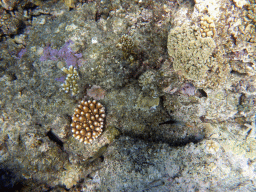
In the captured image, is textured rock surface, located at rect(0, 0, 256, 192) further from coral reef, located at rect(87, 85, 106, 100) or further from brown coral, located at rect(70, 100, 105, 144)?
brown coral, located at rect(70, 100, 105, 144)

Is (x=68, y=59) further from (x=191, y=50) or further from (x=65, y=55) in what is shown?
(x=191, y=50)

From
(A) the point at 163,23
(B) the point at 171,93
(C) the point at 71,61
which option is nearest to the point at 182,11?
(A) the point at 163,23

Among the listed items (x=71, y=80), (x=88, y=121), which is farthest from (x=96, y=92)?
(x=88, y=121)

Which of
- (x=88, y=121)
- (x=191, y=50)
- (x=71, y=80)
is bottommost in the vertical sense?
(x=88, y=121)

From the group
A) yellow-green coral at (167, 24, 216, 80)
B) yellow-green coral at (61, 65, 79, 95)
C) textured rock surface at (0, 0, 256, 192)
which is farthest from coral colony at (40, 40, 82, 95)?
yellow-green coral at (167, 24, 216, 80)

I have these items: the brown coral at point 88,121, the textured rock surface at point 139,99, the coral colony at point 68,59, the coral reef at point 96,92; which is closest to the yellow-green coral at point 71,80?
the coral colony at point 68,59
